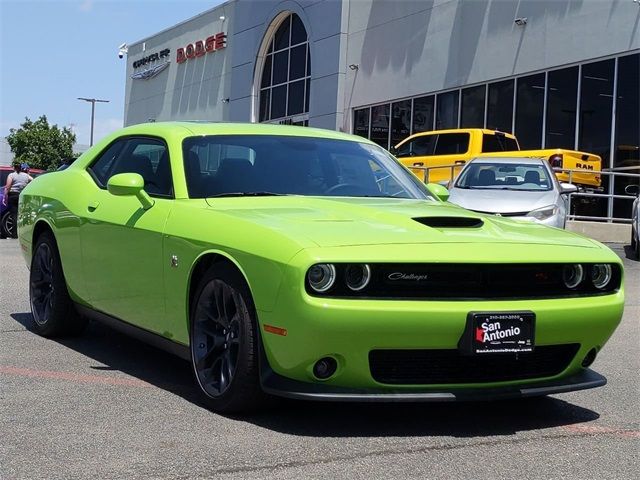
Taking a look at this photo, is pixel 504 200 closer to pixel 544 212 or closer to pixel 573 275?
pixel 544 212

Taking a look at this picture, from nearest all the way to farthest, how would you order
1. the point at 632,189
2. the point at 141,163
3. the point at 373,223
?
the point at 373,223, the point at 141,163, the point at 632,189

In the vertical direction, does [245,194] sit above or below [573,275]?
above

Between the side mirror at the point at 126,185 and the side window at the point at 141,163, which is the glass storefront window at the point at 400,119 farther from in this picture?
the side mirror at the point at 126,185

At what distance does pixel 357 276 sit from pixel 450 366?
61 centimetres

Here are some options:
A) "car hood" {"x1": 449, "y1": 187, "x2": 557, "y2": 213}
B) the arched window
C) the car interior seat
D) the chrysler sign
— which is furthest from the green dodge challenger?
the chrysler sign

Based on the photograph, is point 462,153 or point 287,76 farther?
point 287,76

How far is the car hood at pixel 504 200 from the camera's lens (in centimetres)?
1284

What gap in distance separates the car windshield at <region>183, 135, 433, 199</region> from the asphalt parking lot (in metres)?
1.13

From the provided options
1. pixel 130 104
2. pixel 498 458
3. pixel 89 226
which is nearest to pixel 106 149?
pixel 89 226

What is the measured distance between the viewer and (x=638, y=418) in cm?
461

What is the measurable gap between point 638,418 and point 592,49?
16945 millimetres

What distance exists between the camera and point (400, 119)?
26922mm

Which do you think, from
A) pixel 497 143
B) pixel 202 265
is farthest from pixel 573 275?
pixel 497 143


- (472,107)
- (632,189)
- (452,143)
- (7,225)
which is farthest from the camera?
(472,107)
